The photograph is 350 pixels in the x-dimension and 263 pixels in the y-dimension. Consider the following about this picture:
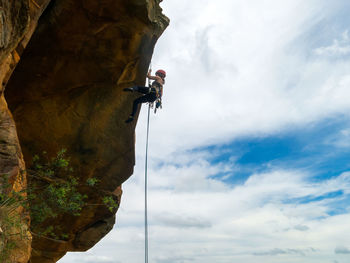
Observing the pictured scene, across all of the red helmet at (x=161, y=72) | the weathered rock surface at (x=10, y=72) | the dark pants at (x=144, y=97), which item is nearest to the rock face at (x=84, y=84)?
the dark pants at (x=144, y=97)

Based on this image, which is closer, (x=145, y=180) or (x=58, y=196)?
(x=58, y=196)

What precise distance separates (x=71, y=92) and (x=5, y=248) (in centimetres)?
719

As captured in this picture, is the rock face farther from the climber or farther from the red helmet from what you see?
the red helmet

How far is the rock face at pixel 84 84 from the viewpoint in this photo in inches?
432

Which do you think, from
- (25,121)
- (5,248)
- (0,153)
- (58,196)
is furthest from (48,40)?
(5,248)

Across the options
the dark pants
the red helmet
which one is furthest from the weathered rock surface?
the red helmet

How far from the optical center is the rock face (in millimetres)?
10969

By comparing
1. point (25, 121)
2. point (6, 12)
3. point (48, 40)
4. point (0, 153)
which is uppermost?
point (48, 40)

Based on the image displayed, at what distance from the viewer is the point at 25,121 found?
477 inches

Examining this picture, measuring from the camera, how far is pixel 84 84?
40.9 feet

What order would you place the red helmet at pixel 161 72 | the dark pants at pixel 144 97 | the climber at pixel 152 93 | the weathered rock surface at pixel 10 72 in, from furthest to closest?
the red helmet at pixel 161 72 → the climber at pixel 152 93 → the dark pants at pixel 144 97 → the weathered rock surface at pixel 10 72

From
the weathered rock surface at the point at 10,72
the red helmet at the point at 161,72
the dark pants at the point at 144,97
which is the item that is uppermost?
the red helmet at the point at 161,72

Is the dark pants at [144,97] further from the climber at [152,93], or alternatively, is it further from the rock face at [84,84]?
the rock face at [84,84]

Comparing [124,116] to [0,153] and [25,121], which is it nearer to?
[25,121]
